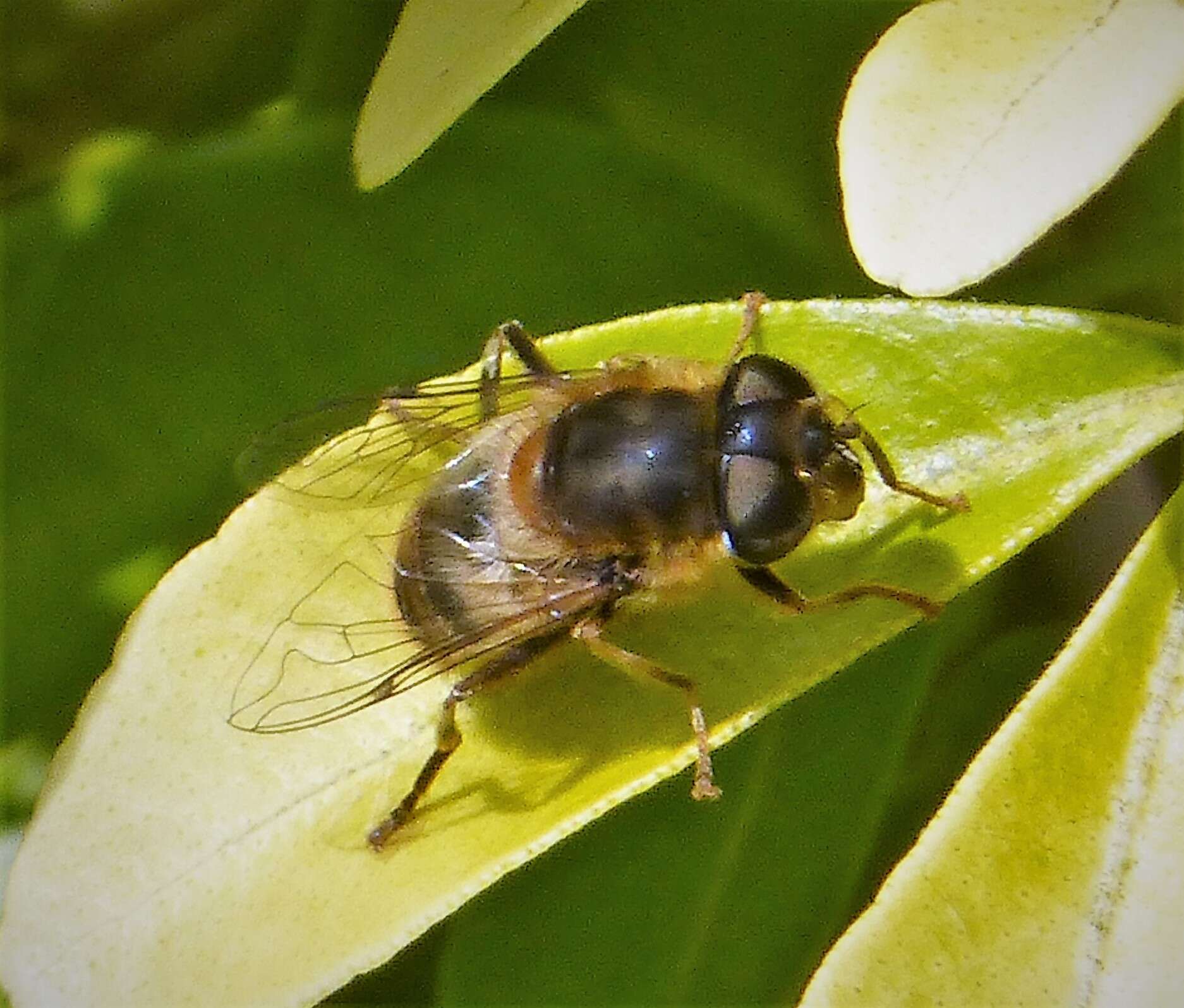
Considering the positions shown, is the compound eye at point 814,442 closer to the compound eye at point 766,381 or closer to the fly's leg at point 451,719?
the compound eye at point 766,381

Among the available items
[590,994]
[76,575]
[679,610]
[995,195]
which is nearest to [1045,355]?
[995,195]

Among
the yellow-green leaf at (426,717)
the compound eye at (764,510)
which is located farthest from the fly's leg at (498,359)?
the compound eye at (764,510)

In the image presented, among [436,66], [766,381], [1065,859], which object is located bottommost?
[1065,859]

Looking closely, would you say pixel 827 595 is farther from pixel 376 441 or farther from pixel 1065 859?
pixel 376 441

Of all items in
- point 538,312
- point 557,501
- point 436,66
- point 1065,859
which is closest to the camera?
point 1065,859

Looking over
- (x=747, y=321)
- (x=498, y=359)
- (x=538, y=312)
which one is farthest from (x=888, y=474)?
(x=538, y=312)

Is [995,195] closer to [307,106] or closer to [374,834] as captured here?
[374,834]
